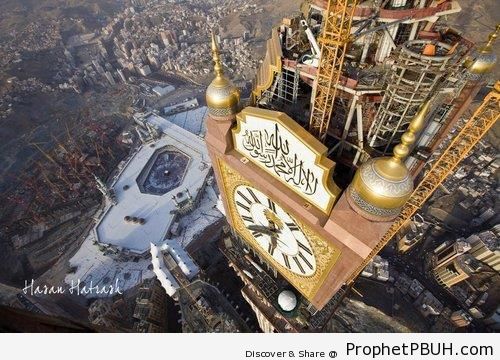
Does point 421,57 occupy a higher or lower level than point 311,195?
higher

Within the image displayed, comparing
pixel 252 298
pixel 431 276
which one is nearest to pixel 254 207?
pixel 252 298

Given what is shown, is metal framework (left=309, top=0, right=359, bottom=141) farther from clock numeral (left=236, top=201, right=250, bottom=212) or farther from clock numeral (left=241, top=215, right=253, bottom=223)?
clock numeral (left=241, top=215, right=253, bottom=223)

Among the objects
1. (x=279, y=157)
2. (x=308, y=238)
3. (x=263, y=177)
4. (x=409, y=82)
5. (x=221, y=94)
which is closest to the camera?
(x=409, y=82)

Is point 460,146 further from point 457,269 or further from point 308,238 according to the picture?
point 457,269

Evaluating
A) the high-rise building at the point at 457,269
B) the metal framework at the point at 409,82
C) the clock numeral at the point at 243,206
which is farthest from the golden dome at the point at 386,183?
the high-rise building at the point at 457,269

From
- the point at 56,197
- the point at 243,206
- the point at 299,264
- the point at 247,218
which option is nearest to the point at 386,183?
the point at 299,264

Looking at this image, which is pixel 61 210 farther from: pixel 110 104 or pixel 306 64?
pixel 306 64

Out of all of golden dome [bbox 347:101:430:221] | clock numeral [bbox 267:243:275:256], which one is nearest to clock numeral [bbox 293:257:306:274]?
clock numeral [bbox 267:243:275:256]
